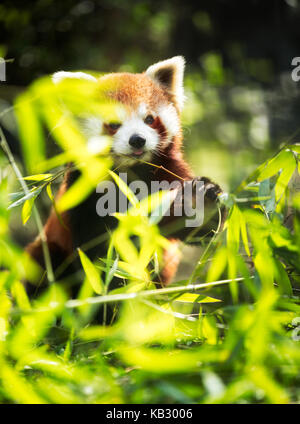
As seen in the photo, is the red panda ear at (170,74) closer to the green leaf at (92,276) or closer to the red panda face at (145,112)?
the red panda face at (145,112)

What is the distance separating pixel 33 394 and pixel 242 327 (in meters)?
0.33

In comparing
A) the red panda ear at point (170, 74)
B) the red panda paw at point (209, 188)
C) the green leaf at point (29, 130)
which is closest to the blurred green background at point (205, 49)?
the red panda ear at point (170, 74)

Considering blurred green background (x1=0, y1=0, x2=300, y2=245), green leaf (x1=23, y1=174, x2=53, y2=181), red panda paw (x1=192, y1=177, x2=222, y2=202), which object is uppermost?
blurred green background (x1=0, y1=0, x2=300, y2=245)

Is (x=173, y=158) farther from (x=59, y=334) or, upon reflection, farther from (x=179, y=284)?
(x=59, y=334)

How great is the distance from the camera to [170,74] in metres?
1.62

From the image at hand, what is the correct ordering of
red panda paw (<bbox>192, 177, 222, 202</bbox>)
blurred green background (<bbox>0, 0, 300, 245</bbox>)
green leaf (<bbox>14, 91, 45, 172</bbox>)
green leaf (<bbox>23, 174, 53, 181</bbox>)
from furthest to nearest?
1. blurred green background (<bbox>0, 0, 300, 245</bbox>)
2. red panda paw (<bbox>192, 177, 222, 202</bbox>)
3. green leaf (<bbox>23, 174, 53, 181</bbox>)
4. green leaf (<bbox>14, 91, 45, 172</bbox>)

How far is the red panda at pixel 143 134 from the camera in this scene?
144 centimetres

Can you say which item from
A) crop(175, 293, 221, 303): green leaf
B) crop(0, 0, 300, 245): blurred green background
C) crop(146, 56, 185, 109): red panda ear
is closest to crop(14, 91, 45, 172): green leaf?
crop(175, 293, 221, 303): green leaf

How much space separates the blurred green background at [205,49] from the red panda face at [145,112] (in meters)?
1.11

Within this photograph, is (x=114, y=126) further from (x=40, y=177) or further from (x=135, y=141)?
(x=40, y=177)

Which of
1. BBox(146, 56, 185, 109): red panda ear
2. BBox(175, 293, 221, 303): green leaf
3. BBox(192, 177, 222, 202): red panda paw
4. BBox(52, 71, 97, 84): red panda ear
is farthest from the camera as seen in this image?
BBox(146, 56, 185, 109): red panda ear

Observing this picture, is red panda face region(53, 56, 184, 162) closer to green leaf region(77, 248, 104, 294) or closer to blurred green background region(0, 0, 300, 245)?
green leaf region(77, 248, 104, 294)

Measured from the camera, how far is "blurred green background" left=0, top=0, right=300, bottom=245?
2.79m
